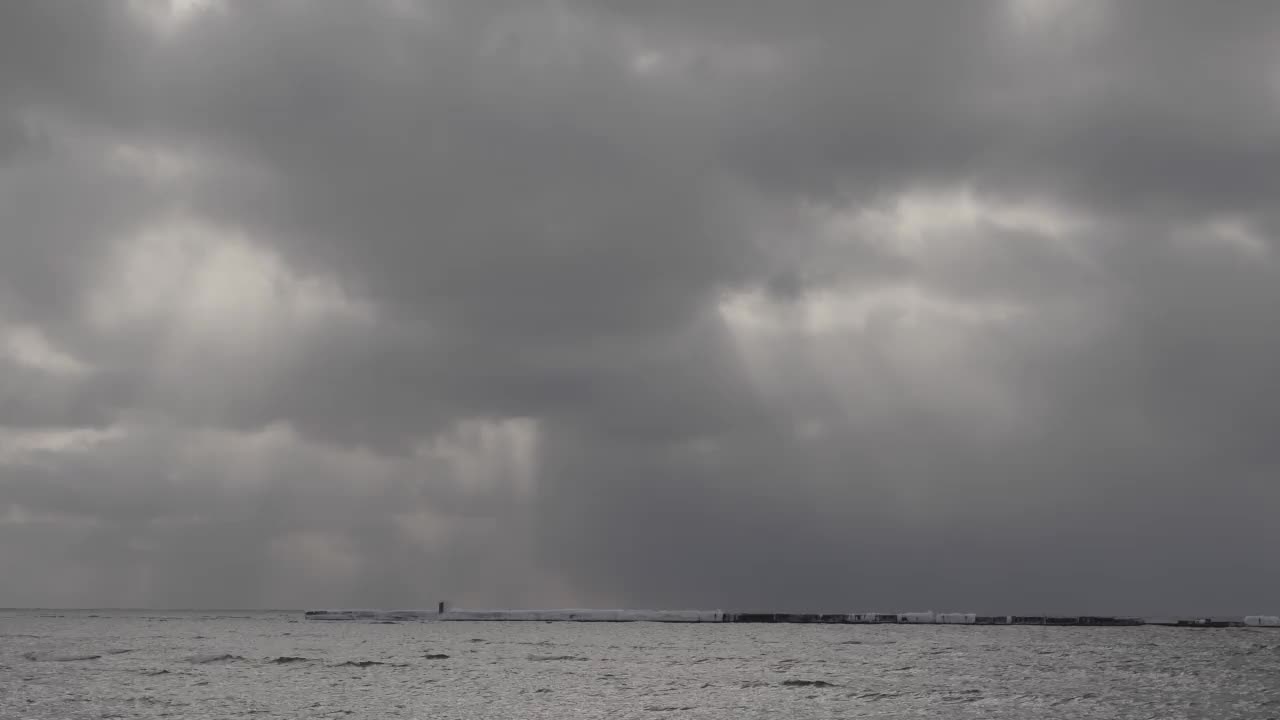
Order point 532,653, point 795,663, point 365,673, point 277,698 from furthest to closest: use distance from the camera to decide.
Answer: point 532,653, point 795,663, point 365,673, point 277,698

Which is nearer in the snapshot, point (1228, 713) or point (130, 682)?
point (1228, 713)

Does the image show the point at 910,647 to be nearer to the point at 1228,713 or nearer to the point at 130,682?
the point at 1228,713

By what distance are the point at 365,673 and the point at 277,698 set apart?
27.3 metres

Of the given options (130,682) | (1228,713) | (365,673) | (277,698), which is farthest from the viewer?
(365,673)

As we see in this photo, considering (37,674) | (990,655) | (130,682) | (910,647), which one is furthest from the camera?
(910,647)

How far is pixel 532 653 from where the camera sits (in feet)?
502

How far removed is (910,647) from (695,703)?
10641cm

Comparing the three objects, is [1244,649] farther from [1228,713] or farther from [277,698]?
[277,698]

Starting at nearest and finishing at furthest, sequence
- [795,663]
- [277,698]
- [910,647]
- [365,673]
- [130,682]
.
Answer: [277,698], [130,682], [365,673], [795,663], [910,647]

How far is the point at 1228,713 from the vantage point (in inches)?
2670

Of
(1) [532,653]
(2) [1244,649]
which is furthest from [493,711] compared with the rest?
(2) [1244,649]

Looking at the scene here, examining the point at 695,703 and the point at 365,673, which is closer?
the point at 695,703

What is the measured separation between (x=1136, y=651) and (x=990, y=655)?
78.4ft

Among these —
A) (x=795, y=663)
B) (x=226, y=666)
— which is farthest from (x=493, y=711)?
(x=795, y=663)
